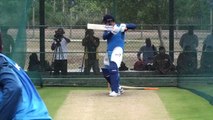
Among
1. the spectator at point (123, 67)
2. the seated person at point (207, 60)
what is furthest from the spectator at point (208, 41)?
the spectator at point (123, 67)

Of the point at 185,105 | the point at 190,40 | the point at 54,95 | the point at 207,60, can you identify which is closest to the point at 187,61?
the point at 190,40

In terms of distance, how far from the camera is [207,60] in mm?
11617

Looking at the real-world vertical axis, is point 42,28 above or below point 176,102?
above

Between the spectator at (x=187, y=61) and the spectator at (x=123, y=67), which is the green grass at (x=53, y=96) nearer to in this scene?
the spectator at (x=123, y=67)

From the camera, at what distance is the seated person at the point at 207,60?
36.8 ft

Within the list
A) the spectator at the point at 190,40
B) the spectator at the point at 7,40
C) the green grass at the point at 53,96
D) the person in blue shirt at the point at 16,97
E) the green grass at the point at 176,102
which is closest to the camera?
the person in blue shirt at the point at 16,97

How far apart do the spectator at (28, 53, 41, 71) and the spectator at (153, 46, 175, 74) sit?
3.00 meters

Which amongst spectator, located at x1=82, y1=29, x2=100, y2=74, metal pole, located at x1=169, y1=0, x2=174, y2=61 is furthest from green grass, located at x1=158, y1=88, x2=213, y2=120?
spectator, located at x1=82, y1=29, x2=100, y2=74

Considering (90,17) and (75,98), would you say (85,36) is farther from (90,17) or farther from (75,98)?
(75,98)

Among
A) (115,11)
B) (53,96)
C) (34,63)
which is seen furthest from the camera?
(115,11)

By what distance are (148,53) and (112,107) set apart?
13.8 ft

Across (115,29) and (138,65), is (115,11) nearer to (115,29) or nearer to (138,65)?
(138,65)

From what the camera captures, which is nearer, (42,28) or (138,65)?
(42,28)

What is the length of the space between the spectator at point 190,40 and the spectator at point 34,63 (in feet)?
12.1
